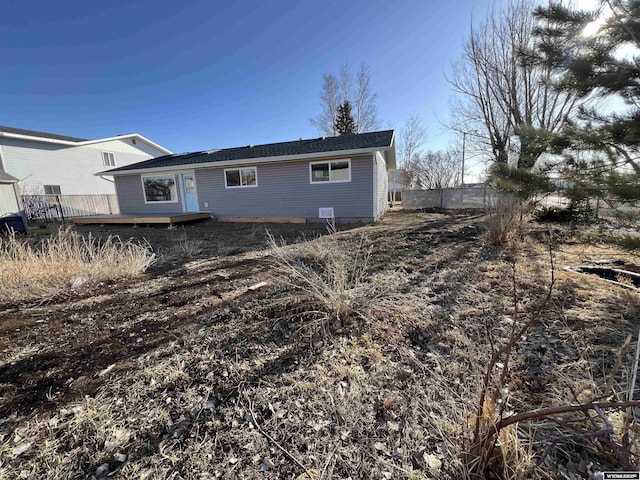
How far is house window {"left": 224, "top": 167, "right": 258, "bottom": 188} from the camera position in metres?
10.7

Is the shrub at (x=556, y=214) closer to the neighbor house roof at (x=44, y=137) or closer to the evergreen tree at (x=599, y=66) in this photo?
the evergreen tree at (x=599, y=66)

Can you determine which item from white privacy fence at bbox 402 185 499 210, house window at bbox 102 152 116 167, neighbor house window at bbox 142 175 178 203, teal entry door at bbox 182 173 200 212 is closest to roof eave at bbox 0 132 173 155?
house window at bbox 102 152 116 167

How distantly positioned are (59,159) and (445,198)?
988 inches

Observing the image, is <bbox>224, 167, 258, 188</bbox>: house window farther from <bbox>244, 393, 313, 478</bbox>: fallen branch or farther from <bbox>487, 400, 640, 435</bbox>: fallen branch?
<bbox>487, 400, 640, 435</bbox>: fallen branch

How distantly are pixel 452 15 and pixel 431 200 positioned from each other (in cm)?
895

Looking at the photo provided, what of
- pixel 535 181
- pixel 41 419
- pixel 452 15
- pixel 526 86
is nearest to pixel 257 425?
pixel 41 419

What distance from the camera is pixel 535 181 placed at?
3018 mm

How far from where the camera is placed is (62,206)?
14.6 meters

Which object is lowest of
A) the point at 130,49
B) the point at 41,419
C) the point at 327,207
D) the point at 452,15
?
the point at 41,419

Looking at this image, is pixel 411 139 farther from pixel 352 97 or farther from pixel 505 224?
pixel 505 224

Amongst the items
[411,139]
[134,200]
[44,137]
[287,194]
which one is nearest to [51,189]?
[44,137]

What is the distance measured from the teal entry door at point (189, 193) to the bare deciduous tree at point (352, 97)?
542 inches

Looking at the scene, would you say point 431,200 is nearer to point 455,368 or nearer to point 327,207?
point 327,207

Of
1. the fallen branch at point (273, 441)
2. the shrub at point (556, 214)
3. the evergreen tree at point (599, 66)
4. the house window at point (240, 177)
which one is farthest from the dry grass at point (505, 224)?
the house window at point (240, 177)
